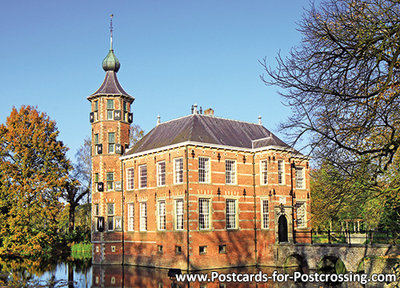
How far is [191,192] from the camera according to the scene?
25578 mm

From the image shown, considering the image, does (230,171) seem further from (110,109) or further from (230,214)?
(110,109)

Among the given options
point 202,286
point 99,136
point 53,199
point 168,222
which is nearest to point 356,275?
point 202,286

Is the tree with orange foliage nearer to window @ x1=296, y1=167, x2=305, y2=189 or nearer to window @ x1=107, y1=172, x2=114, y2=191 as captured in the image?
window @ x1=107, y1=172, x2=114, y2=191

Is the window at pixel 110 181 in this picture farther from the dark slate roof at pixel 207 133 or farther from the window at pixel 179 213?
the window at pixel 179 213

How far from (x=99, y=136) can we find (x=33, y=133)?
8.78m

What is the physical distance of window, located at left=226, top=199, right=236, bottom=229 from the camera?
27.2 metres

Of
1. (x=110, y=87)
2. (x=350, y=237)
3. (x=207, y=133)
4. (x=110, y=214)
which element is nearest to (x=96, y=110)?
(x=110, y=87)

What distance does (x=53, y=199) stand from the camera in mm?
38062

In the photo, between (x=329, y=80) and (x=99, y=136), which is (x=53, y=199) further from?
(x=329, y=80)

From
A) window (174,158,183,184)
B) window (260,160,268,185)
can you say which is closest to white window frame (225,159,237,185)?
window (260,160,268,185)

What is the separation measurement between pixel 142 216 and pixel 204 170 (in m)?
6.01

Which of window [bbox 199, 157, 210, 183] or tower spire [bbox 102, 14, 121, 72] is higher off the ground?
tower spire [bbox 102, 14, 121, 72]

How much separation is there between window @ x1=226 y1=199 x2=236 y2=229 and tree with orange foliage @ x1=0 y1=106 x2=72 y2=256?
16642 mm

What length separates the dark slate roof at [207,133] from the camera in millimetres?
27578
